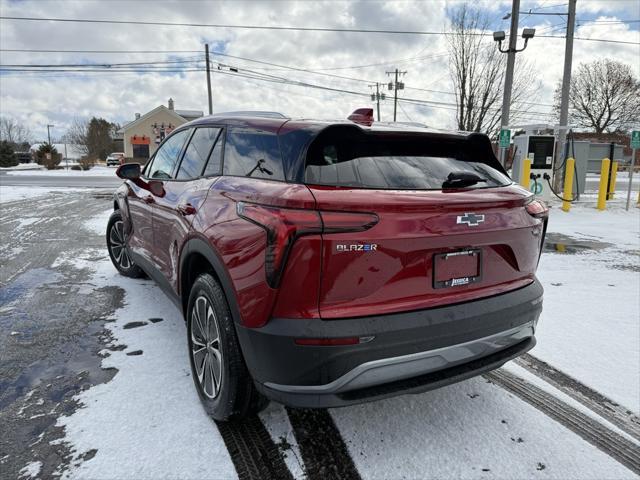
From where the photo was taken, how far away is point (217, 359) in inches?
95.4

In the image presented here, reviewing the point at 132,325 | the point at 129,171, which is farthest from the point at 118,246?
the point at 132,325

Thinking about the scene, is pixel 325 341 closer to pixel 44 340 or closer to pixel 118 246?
pixel 44 340

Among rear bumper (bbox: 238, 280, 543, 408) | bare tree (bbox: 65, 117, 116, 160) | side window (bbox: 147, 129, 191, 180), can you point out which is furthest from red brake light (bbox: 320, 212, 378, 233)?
bare tree (bbox: 65, 117, 116, 160)

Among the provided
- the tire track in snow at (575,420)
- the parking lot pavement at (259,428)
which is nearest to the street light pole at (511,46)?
the tire track in snow at (575,420)

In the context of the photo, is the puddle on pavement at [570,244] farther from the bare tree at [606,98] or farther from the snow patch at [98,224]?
the bare tree at [606,98]

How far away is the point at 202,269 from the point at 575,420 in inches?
89.5

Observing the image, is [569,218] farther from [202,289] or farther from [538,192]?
[202,289]

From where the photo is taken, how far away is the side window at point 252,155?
225 centimetres

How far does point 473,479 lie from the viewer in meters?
2.04

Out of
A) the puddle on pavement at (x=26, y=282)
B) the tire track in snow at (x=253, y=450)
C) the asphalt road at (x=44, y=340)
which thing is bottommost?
the tire track in snow at (x=253, y=450)

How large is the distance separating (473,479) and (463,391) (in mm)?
800

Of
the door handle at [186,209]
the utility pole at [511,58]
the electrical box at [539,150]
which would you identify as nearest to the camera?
the door handle at [186,209]

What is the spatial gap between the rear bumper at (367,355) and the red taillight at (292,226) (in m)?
0.26

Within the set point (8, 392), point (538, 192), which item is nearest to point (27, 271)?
point (8, 392)
